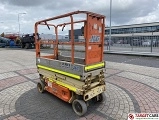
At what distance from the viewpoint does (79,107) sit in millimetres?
3840

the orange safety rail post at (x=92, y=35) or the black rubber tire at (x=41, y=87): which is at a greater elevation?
the orange safety rail post at (x=92, y=35)

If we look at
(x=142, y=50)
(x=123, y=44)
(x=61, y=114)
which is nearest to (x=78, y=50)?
(x=123, y=44)

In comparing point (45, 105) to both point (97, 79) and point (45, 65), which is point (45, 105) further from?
point (97, 79)

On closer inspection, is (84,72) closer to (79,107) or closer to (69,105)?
(79,107)

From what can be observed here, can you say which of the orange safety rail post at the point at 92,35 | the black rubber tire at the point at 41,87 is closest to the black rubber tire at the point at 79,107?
the orange safety rail post at the point at 92,35

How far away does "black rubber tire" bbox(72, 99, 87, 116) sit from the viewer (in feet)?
12.3

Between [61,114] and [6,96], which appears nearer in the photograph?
[61,114]

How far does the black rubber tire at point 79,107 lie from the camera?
374cm

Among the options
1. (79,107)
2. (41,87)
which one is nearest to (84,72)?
(79,107)

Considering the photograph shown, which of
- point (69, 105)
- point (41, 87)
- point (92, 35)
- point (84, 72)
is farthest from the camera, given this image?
point (41, 87)

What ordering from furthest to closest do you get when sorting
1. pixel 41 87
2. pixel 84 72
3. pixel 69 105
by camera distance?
pixel 41 87, pixel 69 105, pixel 84 72

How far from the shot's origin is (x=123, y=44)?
57.0ft

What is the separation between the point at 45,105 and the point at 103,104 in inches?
59.7

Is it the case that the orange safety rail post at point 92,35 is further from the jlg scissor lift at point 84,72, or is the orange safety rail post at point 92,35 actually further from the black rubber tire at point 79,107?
the black rubber tire at point 79,107
